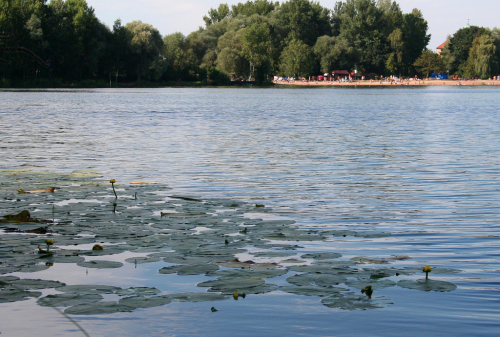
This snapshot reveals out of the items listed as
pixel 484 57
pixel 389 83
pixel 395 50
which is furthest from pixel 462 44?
pixel 484 57

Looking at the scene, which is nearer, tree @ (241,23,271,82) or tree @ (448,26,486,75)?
tree @ (241,23,271,82)

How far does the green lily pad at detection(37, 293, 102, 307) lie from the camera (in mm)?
4637

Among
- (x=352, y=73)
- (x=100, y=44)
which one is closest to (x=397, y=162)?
(x=100, y=44)

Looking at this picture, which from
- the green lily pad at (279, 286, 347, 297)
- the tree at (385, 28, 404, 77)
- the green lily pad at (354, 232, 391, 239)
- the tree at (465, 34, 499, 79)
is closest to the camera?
the green lily pad at (279, 286, 347, 297)

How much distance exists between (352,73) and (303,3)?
21.8m

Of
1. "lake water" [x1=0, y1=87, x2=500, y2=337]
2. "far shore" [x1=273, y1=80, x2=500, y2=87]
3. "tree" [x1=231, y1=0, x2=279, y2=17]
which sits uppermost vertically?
"tree" [x1=231, y1=0, x2=279, y2=17]

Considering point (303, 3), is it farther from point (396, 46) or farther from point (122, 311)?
point (122, 311)

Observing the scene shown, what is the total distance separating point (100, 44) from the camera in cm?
10238

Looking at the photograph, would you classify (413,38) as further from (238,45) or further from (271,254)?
(271,254)

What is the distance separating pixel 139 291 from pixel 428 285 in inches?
102

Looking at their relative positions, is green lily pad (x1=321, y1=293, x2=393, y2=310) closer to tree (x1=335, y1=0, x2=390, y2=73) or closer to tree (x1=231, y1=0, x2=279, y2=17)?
tree (x1=335, y1=0, x2=390, y2=73)

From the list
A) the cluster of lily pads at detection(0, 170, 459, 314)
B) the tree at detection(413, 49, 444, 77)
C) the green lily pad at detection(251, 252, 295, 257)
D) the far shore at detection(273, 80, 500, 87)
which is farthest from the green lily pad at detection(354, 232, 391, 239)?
the tree at detection(413, 49, 444, 77)

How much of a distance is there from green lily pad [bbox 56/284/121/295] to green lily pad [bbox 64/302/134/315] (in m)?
0.34

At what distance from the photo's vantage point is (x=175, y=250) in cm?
634
